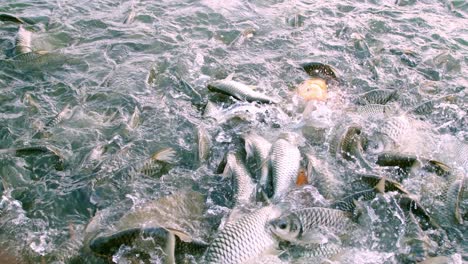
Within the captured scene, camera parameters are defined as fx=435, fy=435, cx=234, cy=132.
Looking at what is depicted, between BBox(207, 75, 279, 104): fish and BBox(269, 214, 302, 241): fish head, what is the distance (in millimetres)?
1770

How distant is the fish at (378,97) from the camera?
5.27 meters

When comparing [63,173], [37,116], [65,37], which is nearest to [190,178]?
[63,173]

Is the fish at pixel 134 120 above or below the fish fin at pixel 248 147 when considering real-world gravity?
below

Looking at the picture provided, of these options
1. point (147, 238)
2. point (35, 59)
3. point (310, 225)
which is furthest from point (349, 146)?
point (35, 59)

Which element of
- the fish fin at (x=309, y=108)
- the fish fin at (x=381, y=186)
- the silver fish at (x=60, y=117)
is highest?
the fish fin at (x=381, y=186)

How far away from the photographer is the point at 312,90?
5.37 metres

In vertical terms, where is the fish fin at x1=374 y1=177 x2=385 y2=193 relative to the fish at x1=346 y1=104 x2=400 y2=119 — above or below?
above

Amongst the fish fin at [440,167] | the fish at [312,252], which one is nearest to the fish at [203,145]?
the fish at [312,252]

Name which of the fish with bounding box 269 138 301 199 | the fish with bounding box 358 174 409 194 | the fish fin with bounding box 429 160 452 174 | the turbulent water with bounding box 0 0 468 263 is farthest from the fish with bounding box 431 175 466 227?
the fish with bounding box 269 138 301 199

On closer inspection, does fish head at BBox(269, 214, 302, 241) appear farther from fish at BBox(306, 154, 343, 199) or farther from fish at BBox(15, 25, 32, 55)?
fish at BBox(15, 25, 32, 55)

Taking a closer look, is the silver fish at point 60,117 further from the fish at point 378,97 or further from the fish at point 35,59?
the fish at point 378,97

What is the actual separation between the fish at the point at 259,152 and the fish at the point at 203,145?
38 cm

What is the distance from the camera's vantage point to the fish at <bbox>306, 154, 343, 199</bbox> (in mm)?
3973

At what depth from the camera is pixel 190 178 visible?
4250 millimetres
